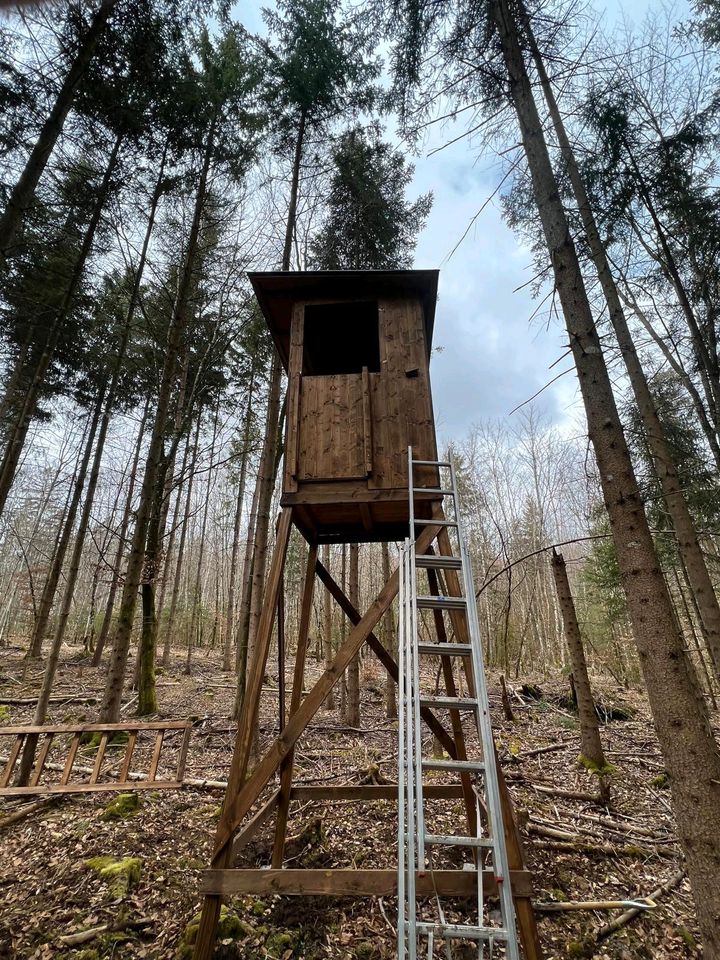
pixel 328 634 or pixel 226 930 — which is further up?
pixel 328 634

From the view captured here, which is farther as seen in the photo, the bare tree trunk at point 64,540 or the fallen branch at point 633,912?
the bare tree trunk at point 64,540

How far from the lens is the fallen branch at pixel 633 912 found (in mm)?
3424

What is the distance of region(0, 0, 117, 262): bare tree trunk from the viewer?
203 inches

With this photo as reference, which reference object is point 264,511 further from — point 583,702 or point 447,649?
point 583,702

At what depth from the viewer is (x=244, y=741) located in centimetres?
348

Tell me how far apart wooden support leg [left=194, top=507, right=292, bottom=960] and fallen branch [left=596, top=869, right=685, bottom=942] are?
3.12 metres

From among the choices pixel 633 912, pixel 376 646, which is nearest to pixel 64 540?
pixel 376 646

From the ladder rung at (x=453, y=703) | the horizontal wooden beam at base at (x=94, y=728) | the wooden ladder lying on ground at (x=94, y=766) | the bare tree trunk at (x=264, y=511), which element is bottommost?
the wooden ladder lying on ground at (x=94, y=766)

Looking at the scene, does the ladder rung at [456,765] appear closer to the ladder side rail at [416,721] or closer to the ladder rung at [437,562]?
the ladder side rail at [416,721]

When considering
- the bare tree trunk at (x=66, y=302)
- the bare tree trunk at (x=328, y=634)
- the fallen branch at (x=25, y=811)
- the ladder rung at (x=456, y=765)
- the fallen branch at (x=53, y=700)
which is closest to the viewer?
the ladder rung at (x=456, y=765)

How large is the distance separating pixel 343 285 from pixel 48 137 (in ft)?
15.2

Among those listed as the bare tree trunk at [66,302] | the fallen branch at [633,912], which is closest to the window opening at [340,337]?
the bare tree trunk at [66,302]

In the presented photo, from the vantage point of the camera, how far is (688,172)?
7.14 meters

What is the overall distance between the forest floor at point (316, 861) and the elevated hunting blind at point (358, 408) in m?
3.50
